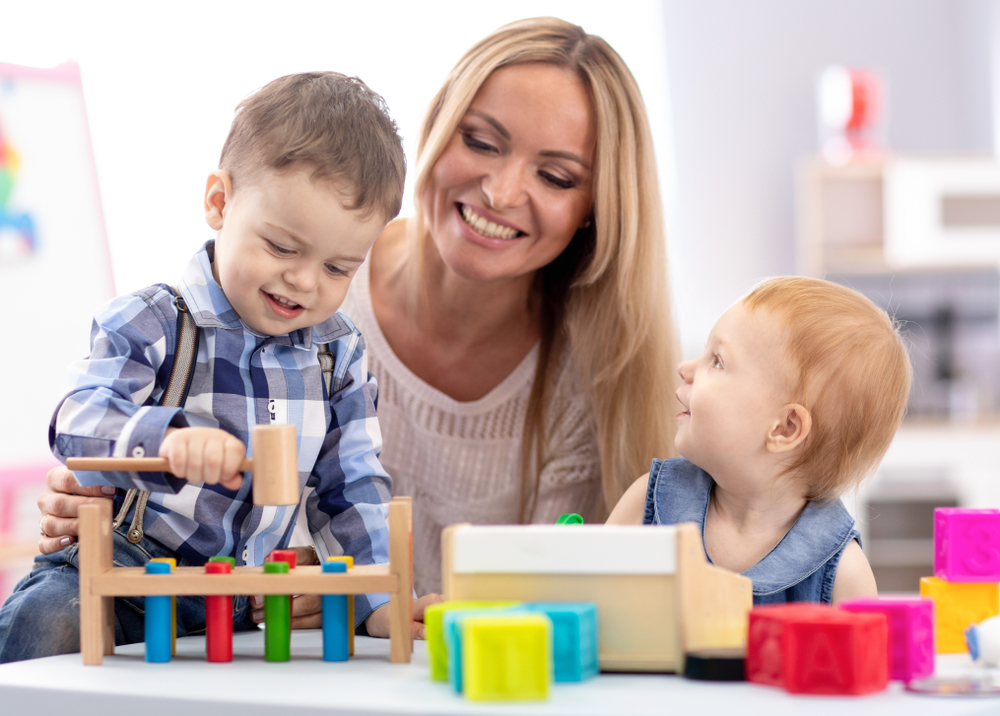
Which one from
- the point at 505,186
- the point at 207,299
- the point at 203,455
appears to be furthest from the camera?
the point at 505,186

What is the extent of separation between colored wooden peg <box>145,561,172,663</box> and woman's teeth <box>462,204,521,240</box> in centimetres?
77

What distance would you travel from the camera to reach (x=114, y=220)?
248 cm

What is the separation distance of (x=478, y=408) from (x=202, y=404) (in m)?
0.70

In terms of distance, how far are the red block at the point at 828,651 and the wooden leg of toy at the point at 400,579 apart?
273 millimetres

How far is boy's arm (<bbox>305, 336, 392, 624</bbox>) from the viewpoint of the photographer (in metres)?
1.01

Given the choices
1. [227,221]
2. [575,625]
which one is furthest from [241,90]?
[575,625]

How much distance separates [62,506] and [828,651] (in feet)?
2.50

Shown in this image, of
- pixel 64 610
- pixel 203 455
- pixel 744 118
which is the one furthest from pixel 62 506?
pixel 744 118

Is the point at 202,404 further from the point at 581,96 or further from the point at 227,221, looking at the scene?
the point at 581,96

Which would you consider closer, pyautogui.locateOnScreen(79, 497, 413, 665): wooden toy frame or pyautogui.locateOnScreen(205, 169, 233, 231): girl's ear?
pyautogui.locateOnScreen(79, 497, 413, 665): wooden toy frame

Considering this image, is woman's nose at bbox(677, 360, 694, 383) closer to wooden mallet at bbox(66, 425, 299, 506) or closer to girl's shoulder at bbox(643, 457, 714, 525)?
girl's shoulder at bbox(643, 457, 714, 525)

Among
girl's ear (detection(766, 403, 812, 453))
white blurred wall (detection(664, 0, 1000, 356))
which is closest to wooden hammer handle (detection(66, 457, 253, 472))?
girl's ear (detection(766, 403, 812, 453))

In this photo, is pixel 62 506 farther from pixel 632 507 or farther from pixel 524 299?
pixel 524 299

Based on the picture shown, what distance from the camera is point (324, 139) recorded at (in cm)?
92
